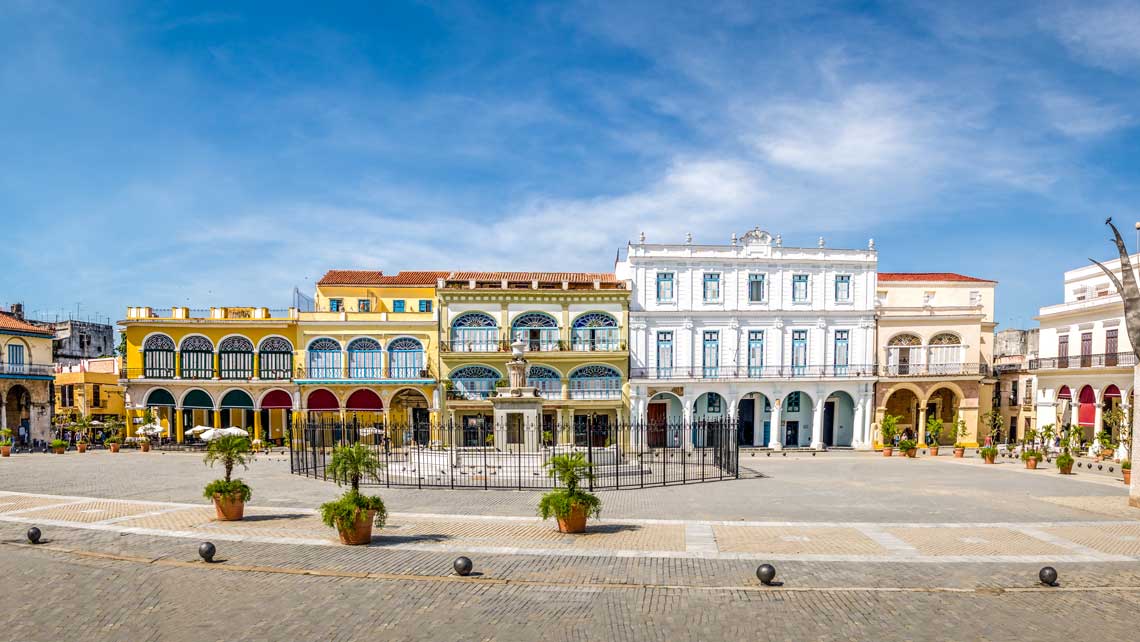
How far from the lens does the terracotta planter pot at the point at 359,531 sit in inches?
532

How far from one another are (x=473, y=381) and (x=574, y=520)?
1074 inches

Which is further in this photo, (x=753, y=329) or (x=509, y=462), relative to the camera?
(x=753, y=329)

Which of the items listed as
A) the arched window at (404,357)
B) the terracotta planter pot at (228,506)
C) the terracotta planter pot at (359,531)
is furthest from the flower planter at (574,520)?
the arched window at (404,357)

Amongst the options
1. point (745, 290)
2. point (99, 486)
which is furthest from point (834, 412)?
point (99, 486)

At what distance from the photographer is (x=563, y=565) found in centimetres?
1230

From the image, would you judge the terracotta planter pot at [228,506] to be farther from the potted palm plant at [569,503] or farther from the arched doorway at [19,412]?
the arched doorway at [19,412]

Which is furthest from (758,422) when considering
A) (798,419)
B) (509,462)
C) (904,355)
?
(509,462)

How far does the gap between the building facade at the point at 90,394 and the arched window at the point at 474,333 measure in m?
25.2

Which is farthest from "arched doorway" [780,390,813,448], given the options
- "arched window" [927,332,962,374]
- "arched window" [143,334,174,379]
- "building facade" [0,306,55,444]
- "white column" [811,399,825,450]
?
"building facade" [0,306,55,444]

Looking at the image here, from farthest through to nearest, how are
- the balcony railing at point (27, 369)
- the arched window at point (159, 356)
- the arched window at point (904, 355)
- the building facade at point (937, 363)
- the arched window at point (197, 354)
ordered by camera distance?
the arched window at point (904, 355), the arched window at point (197, 354), the building facade at point (937, 363), the arched window at point (159, 356), the balcony railing at point (27, 369)

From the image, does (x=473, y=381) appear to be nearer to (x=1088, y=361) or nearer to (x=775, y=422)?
(x=775, y=422)

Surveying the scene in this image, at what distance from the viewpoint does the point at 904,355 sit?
4284cm

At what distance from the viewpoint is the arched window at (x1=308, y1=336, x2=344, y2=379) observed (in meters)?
42.2

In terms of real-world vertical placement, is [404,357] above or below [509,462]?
above
